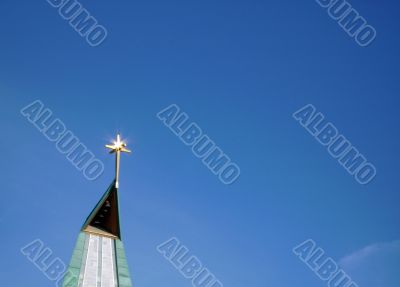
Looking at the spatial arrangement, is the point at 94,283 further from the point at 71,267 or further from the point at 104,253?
the point at 104,253

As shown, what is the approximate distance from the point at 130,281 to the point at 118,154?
1678cm

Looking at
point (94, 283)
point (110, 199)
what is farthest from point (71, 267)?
point (110, 199)

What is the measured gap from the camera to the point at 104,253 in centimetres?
3647

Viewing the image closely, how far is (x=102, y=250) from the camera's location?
3697cm

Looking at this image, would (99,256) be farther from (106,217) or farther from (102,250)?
(106,217)

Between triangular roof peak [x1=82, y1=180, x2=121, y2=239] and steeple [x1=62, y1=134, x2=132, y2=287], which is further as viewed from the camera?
triangular roof peak [x1=82, y1=180, x2=121, y2=239]

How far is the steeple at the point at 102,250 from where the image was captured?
104ft

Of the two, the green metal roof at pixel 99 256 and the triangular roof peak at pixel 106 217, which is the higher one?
the triangular roof peak at pixel 106 217

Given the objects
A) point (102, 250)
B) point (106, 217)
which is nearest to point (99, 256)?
point (102, 250)

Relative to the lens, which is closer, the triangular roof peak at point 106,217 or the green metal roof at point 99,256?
the green metal roof at point 99,256

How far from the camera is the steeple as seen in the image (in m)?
31.8

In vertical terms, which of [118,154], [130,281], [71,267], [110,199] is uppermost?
[118,154]

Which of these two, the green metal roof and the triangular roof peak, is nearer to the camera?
the green metal roof

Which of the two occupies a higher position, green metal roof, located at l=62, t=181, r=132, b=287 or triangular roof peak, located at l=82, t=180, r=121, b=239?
triangular roof peak, located at l=82, t=180, r=121, b=239
